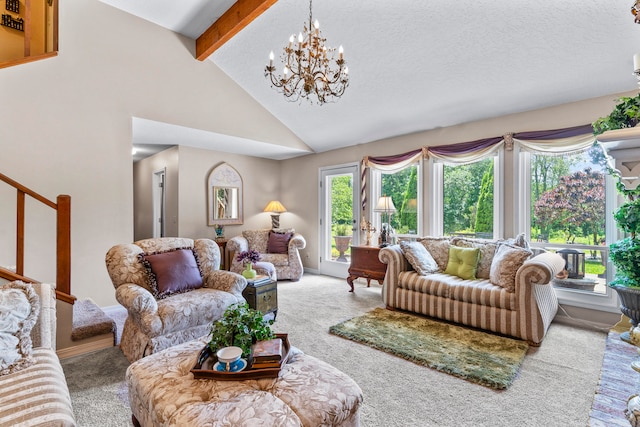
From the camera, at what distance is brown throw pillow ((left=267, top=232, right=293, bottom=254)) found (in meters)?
5.49

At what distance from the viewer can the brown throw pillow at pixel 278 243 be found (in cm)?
549

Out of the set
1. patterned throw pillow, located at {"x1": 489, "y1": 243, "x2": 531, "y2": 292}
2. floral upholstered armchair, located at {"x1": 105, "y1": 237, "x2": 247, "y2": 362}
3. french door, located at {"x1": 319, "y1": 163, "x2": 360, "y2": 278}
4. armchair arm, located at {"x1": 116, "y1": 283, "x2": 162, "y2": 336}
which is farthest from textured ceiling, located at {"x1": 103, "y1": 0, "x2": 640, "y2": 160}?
armchair arm, located at {"x1": 116, "y1": 283, "x2": 162, "y2": 336}

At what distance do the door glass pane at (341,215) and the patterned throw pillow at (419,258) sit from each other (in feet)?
5.99

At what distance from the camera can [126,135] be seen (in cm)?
374

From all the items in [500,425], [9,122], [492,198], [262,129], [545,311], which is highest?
[262,129]

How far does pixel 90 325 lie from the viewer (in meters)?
2.62

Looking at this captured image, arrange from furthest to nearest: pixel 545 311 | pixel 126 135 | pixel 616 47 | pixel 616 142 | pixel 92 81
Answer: pixel 126 135
pixel 92 81
pixel 545 311
pixel 616 47
pixel 616 142

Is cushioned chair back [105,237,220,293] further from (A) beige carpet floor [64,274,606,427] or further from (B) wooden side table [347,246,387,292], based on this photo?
(B) wooden side table [347,246,387,292]

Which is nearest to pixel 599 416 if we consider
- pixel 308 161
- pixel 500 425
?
pixel 500 425

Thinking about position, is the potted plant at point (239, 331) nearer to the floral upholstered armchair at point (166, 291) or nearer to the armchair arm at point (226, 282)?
the floral upholstered armchair at point (166, 291)

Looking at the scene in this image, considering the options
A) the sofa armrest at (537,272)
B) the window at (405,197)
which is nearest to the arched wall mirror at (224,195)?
the window at (405,197)

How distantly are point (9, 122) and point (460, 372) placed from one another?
15.6ft

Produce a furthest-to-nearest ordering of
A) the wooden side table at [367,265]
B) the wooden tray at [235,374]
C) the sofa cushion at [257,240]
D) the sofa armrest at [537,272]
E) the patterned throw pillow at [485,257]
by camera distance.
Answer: the sofa cushion at [257,240], the wooden side table at [367,265], the patterned throw pillow at [485,257], the sofa armrest at [537,272], the wooden tray at [235,374]

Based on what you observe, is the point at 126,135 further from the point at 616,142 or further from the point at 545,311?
the point at 545,311
